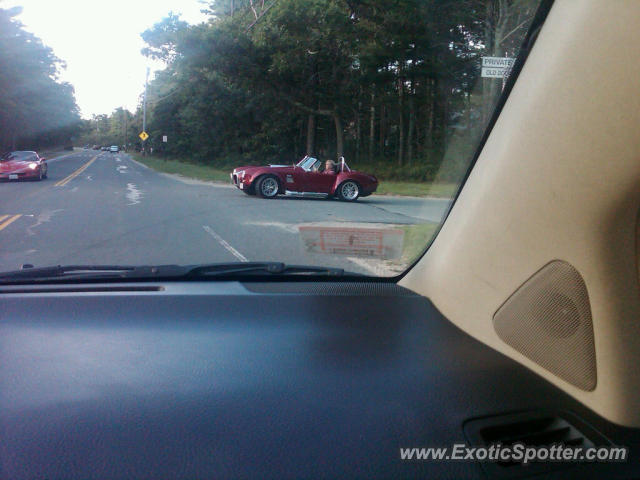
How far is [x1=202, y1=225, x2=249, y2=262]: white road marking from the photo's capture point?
294 inches

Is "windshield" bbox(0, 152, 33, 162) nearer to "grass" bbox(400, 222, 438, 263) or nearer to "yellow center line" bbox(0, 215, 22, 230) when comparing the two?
"yellow center line" bbox(0, 215, 22, 230)

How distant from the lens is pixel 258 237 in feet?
30.2

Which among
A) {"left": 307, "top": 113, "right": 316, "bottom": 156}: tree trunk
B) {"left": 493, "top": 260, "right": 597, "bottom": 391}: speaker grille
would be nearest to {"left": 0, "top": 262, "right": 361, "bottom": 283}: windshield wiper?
{"left": 493, "top": 260, "right": 597, "bottom": 391}: speaker grille

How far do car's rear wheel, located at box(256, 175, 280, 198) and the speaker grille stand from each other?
1336 cm

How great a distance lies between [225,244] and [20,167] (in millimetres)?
20403

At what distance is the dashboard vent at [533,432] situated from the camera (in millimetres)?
2246

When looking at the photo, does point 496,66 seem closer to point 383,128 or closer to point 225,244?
point 383,128

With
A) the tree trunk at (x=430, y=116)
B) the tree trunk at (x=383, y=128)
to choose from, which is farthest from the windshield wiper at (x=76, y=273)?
the tree trunk at (x=383, y=128)

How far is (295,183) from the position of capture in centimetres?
1471

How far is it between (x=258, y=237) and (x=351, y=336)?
6.19m

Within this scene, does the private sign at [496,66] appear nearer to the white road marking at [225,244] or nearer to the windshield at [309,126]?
the windshield at [309,126]

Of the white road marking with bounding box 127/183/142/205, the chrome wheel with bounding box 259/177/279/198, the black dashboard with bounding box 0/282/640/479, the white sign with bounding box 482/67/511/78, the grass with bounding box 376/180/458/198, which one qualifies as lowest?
the white road marking with bounding box 127/183/142/205

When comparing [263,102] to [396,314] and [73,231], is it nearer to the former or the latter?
[73,231]

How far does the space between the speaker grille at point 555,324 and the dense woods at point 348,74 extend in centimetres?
103
